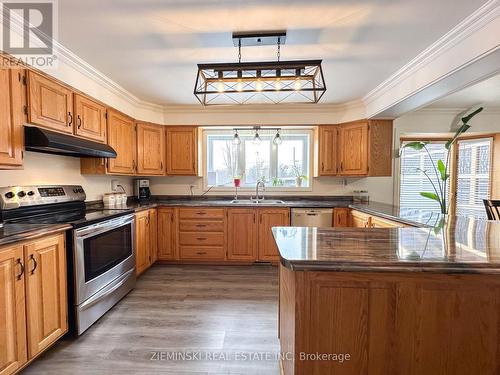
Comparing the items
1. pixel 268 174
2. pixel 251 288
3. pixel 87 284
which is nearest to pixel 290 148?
pixel 268 174

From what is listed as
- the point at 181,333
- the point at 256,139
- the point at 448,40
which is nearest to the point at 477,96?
the point at 448,40

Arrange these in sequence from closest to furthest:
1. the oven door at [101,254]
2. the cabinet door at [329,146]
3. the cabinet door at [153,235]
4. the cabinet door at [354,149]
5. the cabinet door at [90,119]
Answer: the oven door at [101,254] → the cabinet door at [90,119] → the cabinet door at [153,235] → the cabinet door at [354,149] → the cabinet door at [329,146]

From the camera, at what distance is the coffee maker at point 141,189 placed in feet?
13.1

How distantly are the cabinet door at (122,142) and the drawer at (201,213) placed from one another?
915 millimetres

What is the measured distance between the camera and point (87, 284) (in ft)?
6.74

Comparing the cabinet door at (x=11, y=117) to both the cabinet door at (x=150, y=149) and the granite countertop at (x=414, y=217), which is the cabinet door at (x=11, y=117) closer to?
the cabinet door at (x=150, y=149)

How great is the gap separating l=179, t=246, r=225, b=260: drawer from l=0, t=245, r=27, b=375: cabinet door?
85.7 inches

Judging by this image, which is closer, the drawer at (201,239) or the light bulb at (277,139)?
the drawer at (201,239)

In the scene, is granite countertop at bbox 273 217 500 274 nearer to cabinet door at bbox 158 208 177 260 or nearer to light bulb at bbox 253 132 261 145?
cabinet door at bbox 158 208 177 260

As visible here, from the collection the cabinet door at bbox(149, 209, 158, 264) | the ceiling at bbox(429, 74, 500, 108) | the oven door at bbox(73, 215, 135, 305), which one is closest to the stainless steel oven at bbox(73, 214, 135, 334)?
the oven door at bbox(73, 215, 135, 305)

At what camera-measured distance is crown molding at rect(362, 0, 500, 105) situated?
166 cm

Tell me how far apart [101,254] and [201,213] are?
62.4 inches

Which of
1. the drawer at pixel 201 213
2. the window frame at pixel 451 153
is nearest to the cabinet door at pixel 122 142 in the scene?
the drawer at pixel 201 213

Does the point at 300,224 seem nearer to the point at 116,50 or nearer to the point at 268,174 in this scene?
the point at 268,174
